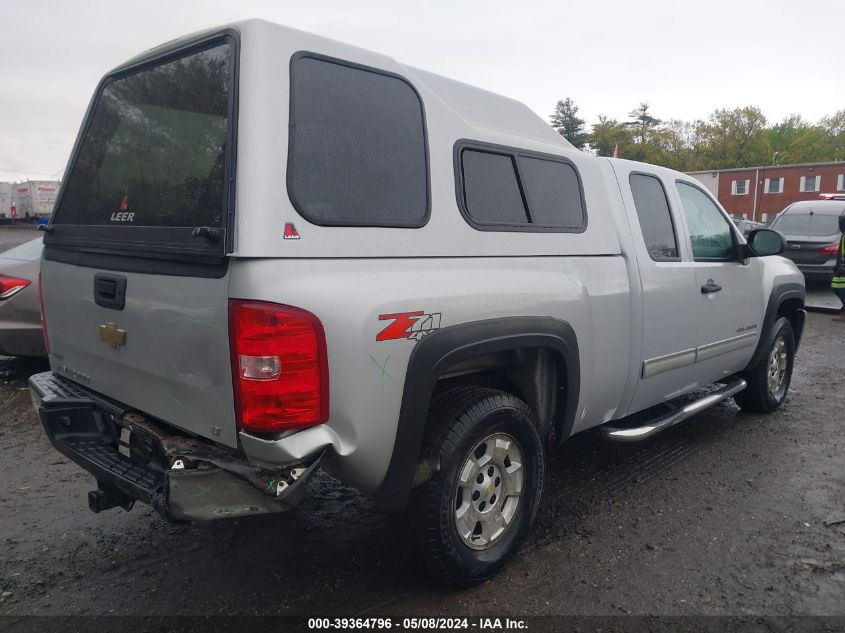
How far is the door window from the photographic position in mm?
4484

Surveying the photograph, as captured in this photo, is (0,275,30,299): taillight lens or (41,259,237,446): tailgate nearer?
(41,259,237,446): tailgate

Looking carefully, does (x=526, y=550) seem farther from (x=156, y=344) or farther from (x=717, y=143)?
(x=717, y=143)

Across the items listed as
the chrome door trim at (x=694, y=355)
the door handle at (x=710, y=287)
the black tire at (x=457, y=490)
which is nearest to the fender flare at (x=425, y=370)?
the black tire at (x=457, y=490)

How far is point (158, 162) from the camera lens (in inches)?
109

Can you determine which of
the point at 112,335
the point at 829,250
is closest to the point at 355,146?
the point at 112,335

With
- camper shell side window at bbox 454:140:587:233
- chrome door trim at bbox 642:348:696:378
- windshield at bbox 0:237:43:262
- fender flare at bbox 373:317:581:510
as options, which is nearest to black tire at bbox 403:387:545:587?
fender flare at bbox 373:317:581:510

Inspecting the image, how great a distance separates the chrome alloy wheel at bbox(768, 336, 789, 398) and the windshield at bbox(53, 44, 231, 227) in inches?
190

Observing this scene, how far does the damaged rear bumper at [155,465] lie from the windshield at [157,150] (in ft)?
2.72

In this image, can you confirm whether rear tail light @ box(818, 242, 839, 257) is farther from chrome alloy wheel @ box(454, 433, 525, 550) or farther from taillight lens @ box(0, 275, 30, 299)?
taillight lens @ box(0, 275, 30, 299)

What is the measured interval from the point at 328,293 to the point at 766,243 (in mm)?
3728

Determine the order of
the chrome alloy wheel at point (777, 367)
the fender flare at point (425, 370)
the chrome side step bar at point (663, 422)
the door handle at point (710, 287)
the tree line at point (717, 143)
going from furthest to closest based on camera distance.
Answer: the tree line at point (717, 143) < the chrome alloy wheel at point (777, 367) < the door handle at point (710, 287) < the chrome side step bar at point (663, 422) < the fender flare at point (425, 370)

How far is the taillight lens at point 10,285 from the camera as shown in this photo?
5883mm

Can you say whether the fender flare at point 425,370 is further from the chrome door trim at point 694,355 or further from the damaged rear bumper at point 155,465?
the chrome door trim at point 694,355

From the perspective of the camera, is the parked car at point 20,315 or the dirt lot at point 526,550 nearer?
the dirt lot at point 526,550
